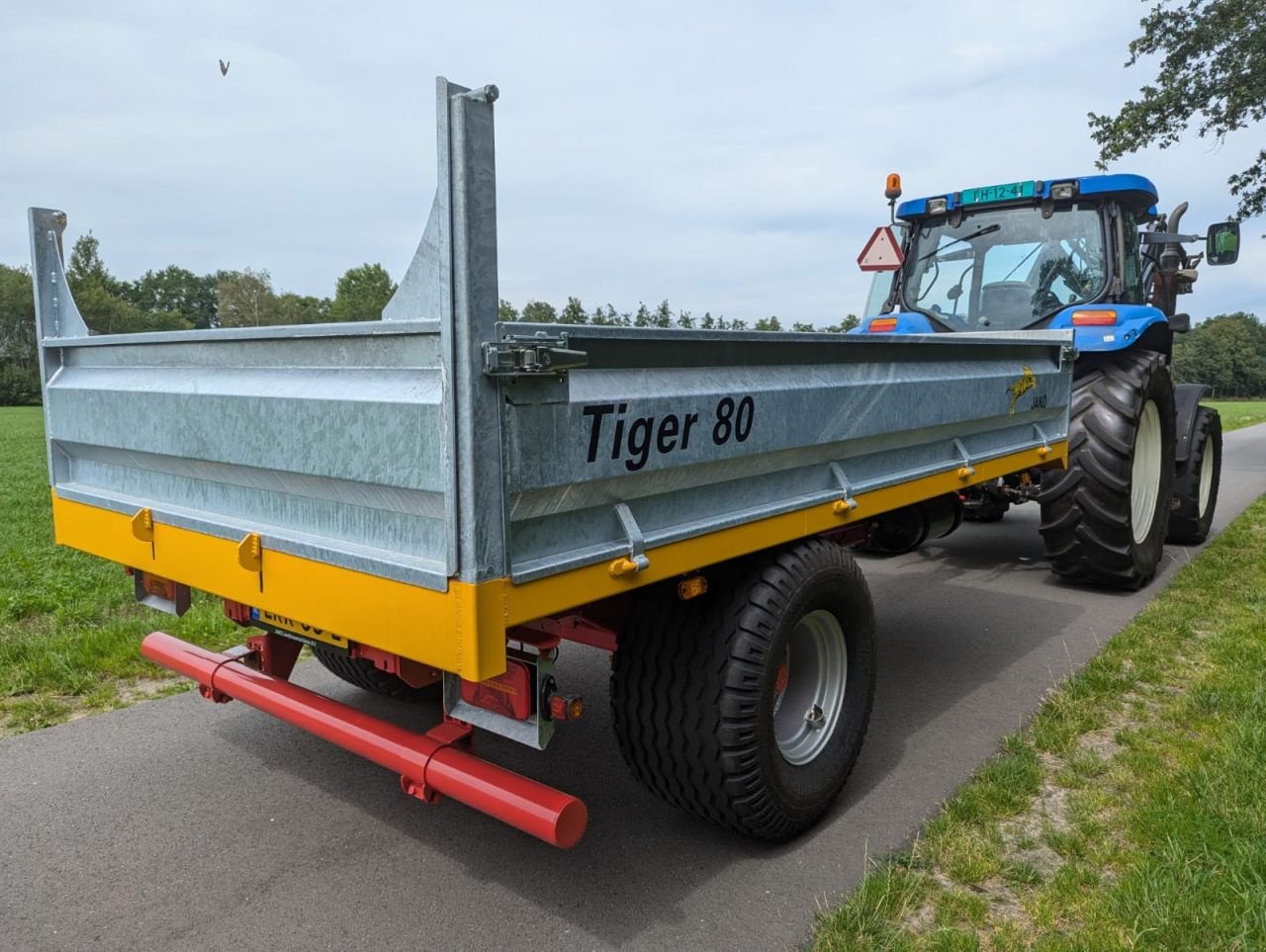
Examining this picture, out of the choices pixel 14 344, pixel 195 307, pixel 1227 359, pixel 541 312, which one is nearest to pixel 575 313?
pixel 541 312

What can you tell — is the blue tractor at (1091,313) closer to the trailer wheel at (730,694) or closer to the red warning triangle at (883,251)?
the red warning triangle at (883,251)

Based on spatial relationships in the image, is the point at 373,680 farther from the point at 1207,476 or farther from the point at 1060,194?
the point at 1207,476

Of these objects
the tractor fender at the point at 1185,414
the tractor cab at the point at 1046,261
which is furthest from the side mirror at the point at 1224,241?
the tractor fender at the point at 1185,414

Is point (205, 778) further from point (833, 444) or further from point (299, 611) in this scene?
point (833, 444)

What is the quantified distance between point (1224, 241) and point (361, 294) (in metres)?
5.91

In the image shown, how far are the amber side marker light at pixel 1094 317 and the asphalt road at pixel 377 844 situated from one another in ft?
7.83

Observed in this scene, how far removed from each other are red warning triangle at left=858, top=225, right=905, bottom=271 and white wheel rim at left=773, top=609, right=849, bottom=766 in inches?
163

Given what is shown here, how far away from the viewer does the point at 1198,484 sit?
6.84 m

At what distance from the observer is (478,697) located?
2340 millimetres

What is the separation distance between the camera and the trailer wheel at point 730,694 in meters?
2.54

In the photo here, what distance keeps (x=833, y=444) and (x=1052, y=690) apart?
202 cm

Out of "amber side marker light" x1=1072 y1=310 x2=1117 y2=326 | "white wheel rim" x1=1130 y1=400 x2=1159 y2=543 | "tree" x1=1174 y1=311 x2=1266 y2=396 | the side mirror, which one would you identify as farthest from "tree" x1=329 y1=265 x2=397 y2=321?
"tree" x1=1174 y1=311 x2=1266 y2=396

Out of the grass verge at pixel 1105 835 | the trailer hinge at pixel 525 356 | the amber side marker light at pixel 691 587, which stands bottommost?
the grass verge at pixel 1105 835

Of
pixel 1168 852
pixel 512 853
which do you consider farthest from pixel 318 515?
pixel 1168 852
